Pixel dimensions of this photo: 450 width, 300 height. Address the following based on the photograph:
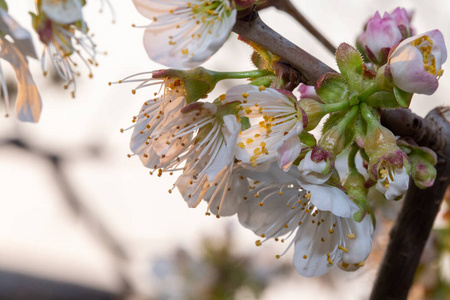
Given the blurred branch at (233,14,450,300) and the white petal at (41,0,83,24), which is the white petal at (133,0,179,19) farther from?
the blurred branch at (233,14,450,300)

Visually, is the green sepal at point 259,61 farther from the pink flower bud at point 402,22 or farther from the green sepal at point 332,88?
the pink flower bud at point 402,22

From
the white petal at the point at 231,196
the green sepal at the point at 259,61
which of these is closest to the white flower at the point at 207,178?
the white petal at the point at 231,196

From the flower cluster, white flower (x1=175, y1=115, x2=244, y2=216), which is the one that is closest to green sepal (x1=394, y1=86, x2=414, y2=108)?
the flower cluster

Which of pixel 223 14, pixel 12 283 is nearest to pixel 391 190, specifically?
pixel 223 14

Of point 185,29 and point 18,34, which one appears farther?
point 185,29

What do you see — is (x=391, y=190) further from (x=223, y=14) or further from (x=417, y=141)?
(x=223, y=14)

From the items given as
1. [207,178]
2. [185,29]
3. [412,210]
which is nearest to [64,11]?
[185,29]

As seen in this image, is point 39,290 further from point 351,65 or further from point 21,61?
point 351,65

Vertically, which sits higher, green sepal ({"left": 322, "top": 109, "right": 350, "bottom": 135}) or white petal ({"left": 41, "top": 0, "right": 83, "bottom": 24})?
white petal ({"left": 41, "top": 0, "right": 83, "bottom": 24})
